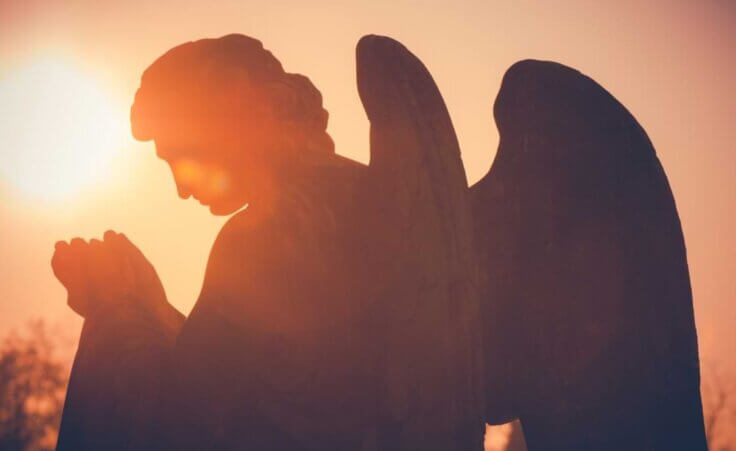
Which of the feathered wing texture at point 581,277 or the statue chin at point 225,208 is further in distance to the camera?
the statue chin at point 225,208

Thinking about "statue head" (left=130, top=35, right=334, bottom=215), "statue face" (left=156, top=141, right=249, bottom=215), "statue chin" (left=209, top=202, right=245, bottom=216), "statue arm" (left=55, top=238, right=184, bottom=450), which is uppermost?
"statue head" (left=130, top=35, right=334, bottom=215)

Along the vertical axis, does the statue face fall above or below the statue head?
below

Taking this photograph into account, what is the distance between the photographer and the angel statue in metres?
3.05

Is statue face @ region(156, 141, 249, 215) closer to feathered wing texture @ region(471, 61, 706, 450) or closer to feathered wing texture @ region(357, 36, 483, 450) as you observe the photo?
feathered wing texture @ region(357, 36, 483, 450)

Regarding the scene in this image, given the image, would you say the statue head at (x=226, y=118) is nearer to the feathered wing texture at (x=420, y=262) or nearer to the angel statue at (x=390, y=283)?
the angel statue at (x=390, y=283)

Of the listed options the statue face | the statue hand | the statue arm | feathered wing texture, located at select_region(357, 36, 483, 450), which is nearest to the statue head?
the statue face

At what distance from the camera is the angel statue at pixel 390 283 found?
3055 millimetres

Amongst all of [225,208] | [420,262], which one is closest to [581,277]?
[420,262]

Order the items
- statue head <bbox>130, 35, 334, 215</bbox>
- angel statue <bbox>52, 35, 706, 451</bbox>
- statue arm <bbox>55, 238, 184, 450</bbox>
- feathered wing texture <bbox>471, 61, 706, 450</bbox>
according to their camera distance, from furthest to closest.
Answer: statue head <bbox>130, 35, 334, 215</bbox> → statue arm <bbox>55, 238, 184, 450</bbox> → feathered wing texture <bbox>471, 61, 706, 450</bbox> → angel statue <bbox>52, 35, 706, 451</bbox>

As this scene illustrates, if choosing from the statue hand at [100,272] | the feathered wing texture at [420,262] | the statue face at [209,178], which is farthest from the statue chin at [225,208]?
the feathered wing texture at [420,262]

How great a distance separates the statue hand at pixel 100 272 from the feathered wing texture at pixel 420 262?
4.65 ft

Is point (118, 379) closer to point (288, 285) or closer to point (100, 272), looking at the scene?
point (100, 272)

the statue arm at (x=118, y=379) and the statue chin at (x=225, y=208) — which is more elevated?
the statue chin at (x=225, y=208)

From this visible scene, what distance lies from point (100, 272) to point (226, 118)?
87 centimetres
